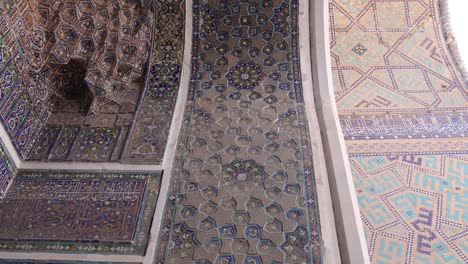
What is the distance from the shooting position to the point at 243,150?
9.96 ft

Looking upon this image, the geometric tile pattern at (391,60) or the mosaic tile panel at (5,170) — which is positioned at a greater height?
the geometric tile pattern at (391,60)

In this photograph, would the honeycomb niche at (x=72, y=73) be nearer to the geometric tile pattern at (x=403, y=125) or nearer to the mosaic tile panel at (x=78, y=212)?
the mosaic tile panel at (x=78, y=212)

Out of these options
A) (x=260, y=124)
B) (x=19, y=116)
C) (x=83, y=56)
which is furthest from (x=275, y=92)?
(x=19, y=116)

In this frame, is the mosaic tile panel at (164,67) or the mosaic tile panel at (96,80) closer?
the mosaic tile panel at (96,80)

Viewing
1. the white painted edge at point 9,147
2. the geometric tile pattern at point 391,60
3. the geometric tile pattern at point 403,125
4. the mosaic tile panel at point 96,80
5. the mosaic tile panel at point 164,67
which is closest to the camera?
the white painted edge at point 9,147

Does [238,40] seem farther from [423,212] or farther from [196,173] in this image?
[423,212]

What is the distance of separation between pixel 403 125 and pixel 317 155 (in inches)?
52.3

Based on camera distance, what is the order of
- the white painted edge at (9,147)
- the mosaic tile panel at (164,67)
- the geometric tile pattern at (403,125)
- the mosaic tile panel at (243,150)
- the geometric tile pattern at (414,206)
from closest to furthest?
1. the mosaic tile panel at (243,150)
2. the white painted edge at (9,147)
3. the geometric tile pattern at (414,206)
4. the geometric tile pattern at (403,125)
5. the mosaic tile panel at (164,67)

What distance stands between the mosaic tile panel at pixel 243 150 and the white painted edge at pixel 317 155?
0.14 ft

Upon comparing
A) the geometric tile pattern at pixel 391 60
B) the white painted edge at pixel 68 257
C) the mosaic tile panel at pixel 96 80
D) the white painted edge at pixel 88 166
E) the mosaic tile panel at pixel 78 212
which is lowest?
the white painted edge at pixel 68 257

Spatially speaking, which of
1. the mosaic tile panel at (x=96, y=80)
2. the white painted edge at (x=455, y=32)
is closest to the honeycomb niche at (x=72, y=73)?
the mosaic tile panel at (x=96, y=80)

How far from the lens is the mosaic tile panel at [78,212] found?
2.55 metres

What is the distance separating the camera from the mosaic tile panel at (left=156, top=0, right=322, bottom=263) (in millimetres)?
2535

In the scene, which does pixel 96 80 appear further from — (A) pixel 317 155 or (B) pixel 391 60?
(B) pixel 391 60
